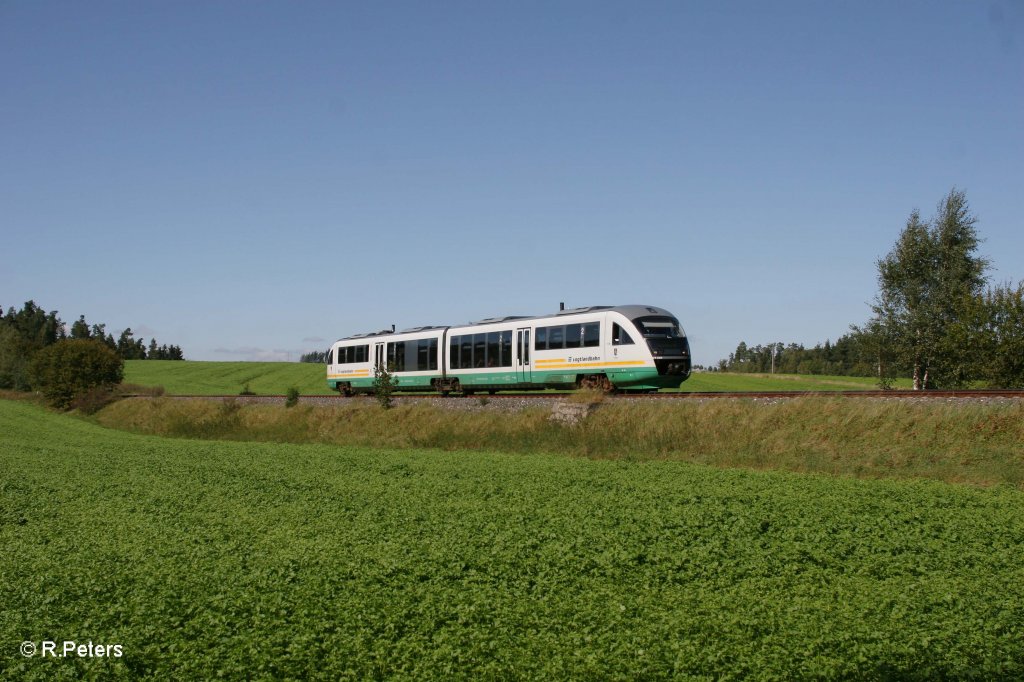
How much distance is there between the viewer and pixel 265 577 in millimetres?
6414

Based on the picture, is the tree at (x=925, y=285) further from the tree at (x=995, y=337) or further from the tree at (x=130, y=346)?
the tree at (x=130, y=346)

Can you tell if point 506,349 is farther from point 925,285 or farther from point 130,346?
point 130,346

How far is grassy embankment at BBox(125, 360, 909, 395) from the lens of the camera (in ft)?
185

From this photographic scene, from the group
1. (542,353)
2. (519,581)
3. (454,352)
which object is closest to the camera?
(519,581)

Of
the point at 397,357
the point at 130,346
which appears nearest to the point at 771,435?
the point at 397,357

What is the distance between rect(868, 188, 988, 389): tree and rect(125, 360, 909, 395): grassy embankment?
38.0ft

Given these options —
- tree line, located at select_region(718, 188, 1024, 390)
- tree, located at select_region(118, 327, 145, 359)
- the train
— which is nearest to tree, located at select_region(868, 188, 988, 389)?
tree line, located at select_region(718, 188, 1024, 390)

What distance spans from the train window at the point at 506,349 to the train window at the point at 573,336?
303 centimetres

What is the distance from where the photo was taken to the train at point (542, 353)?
23.5m

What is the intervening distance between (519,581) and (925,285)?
4017 cm

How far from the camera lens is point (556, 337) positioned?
26.2 meters

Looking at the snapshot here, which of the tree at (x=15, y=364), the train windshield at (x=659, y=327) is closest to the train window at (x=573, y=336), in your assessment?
the train windshield at (x=659, y=327)

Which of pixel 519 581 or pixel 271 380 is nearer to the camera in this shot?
pixel 519 581

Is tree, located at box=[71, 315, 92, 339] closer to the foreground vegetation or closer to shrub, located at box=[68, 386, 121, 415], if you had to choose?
shrub, located at box=[68, 386, 121, 415]
